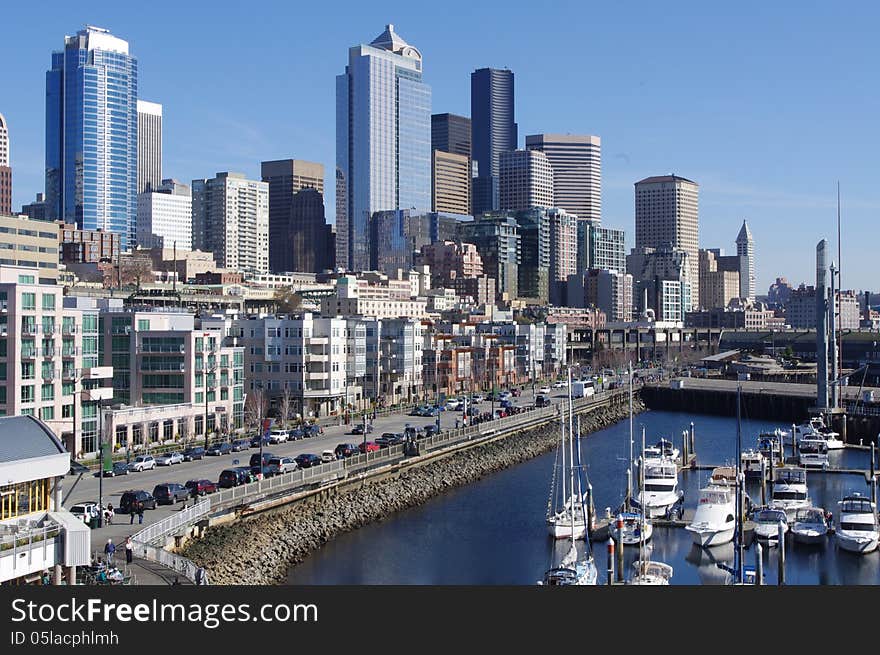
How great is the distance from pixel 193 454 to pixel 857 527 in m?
30.0

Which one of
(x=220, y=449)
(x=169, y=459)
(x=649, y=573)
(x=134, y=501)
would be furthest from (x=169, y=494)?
(x=649, y=573)

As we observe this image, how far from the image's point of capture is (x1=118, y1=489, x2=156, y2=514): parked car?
127 feet

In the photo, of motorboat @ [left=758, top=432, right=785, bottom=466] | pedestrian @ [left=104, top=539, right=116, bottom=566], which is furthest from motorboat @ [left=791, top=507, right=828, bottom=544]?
pedestrian @ [left=104, top=539, right=116, bottom=566]

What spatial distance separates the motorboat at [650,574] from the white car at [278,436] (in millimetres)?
29768

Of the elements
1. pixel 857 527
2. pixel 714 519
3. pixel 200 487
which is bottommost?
pixel 857 527

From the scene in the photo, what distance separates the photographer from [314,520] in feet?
143

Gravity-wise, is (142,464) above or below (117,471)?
above

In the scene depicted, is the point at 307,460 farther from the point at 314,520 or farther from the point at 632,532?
the point at 632,532

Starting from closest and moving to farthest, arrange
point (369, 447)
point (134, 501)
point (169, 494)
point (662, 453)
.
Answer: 1. point (134, 501)
2. point (169, 494)
3. point (369, 447)
4. point (662, 453)

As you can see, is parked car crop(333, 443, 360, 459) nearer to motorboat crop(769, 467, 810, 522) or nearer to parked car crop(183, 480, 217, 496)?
parked car crop(183, 480, 217, 496)

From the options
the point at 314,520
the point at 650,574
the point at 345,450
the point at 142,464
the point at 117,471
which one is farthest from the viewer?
the point at 345,450

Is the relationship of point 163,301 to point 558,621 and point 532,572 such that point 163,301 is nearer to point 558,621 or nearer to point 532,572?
point 532,572

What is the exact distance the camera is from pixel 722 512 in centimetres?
4231

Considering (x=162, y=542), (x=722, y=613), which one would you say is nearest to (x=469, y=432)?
(x=162, y=542)
